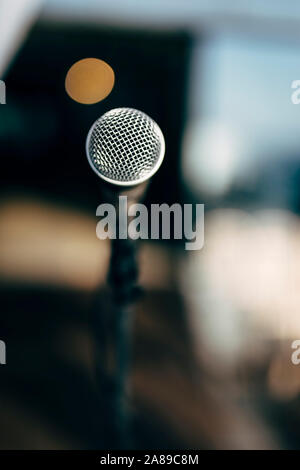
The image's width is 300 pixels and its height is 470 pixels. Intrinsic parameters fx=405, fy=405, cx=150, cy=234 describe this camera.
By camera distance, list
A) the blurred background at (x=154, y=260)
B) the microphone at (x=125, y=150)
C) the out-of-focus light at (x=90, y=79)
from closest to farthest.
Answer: the microphone at (x=125, y=150), the blurred background at (x=154, y=260), the out-of-focus light at (x=90, y=79)

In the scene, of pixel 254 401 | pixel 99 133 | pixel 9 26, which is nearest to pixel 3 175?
pixel 254 401

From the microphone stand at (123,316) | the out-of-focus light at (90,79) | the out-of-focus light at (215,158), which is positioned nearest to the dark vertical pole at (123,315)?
the microphone stand at (123,316)

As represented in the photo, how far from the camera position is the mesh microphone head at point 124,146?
0.50 meters

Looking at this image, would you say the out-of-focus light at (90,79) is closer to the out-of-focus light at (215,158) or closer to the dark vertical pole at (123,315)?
the out-of-focus light at (215,158)

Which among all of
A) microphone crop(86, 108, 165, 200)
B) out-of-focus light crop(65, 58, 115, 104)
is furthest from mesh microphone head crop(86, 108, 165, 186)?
out-of-focus light crop(65, 58, 115, 104)

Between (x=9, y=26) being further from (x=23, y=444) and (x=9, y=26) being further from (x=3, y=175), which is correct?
(x=3, y=175)

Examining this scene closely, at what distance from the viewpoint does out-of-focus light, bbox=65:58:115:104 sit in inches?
121

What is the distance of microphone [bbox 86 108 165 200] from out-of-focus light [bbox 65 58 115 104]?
2.74 meters

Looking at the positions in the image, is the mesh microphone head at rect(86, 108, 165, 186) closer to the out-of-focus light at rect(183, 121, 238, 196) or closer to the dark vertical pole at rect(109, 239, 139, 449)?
the dark vertical pole at rect(109, 239, 139, 449)

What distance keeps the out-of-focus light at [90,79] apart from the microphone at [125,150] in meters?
2.74

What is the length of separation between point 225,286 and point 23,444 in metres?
1.29

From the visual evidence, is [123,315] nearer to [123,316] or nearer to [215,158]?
[123,316]

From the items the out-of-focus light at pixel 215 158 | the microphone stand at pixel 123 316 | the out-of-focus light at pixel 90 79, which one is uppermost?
the out-of-focus light at pixel 90 79

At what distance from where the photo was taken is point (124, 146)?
1.72 ft
